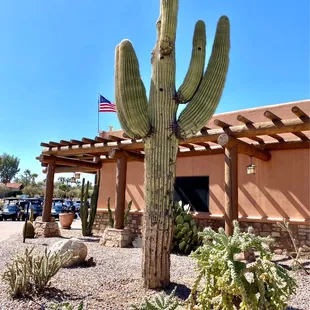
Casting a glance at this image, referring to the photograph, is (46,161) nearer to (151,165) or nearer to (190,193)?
(190,193)

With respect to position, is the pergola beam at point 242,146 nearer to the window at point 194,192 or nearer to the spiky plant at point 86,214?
the window at point 194,192

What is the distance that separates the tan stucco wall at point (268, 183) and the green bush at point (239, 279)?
5389 millimetres

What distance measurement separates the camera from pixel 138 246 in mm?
8625

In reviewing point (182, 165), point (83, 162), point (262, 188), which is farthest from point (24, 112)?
point (262, 188)

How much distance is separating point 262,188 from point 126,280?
504 cm

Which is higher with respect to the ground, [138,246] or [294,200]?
[294,200]

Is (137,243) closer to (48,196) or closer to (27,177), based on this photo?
(48,196)

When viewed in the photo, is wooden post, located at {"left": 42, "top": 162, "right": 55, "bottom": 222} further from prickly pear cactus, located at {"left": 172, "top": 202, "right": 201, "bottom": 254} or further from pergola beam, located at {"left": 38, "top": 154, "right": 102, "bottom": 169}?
prickly pear cactus, located at {"left": 172, "top": 202, "right": 201, "bottom": 254}

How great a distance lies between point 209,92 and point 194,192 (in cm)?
542

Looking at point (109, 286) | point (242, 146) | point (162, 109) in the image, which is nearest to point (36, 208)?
point (242, 146)

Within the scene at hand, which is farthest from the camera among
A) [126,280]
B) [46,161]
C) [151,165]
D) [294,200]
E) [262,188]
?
[46,161]

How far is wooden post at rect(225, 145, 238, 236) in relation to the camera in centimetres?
686

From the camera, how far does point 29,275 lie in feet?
13.6

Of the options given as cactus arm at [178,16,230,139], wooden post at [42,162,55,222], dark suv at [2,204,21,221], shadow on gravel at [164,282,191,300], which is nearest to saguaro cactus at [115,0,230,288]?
cactus arm at [178,16,230,139]
